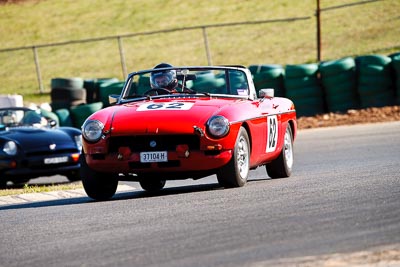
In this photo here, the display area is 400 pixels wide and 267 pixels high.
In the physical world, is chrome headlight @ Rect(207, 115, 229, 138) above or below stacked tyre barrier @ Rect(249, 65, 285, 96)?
above

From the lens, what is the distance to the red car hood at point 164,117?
1058 cm

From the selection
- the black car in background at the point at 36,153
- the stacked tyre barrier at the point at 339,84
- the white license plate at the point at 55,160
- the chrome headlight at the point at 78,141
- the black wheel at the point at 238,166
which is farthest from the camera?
the stacked tyre barrier at the point at 339,84

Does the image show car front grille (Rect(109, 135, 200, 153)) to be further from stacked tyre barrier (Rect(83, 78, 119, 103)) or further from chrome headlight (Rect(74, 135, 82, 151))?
stacked tyre barrier (Rect(83, 78, 119, 103))

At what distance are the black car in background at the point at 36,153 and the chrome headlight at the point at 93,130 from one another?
226 inches

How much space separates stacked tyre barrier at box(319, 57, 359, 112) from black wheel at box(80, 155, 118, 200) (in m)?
11.9

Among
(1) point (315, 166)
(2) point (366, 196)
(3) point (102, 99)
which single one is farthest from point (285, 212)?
(3) point (102, 99)

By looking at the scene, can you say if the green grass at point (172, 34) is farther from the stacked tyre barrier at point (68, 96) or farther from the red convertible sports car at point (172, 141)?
the red convertible sports car at point (172, 141)

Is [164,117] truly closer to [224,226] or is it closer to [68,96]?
[224,226]

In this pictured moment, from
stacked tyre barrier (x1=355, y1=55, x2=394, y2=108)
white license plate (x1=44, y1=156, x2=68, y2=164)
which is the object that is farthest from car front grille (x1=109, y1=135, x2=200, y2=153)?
stacked tyre barrier (x1=355, y1=55, x2=394, y2=108)

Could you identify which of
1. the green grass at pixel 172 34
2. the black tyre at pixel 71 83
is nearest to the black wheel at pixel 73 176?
the black tyre at pixel 71 83

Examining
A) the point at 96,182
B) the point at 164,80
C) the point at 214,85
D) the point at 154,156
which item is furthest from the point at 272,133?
the point at 96,182

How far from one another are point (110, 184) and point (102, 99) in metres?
13.1

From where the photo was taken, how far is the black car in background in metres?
16.5

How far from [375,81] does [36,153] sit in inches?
324
